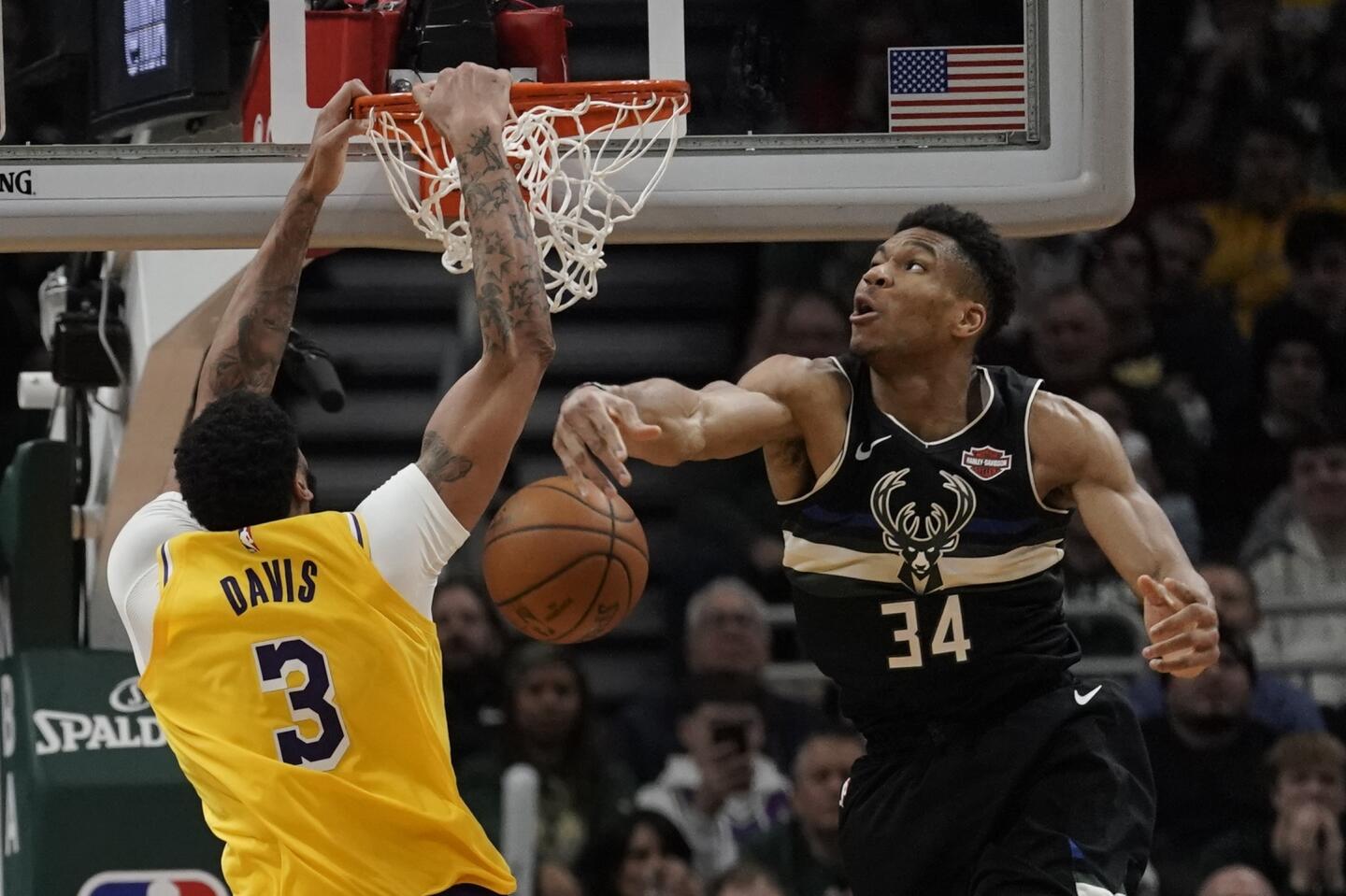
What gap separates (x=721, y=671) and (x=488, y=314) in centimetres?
397

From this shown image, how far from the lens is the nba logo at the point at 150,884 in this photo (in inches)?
220

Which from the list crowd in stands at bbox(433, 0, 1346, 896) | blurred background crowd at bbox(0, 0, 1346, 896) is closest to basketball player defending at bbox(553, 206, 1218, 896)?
crowd in stands at bbox(433, 0, 1346, 896)

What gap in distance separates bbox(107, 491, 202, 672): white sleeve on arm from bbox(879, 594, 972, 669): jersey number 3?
1.31 meters

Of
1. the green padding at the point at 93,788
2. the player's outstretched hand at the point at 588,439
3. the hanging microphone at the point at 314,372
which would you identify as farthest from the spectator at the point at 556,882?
the player's outstretched hand at the point at 588,439

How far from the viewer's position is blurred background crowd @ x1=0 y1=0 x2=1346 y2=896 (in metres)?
7.20

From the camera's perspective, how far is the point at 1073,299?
26.6 ft

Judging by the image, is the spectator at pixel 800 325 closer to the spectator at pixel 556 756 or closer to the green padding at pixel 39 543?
the spectator at pixel 556 756

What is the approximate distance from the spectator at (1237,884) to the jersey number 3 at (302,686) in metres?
4.23

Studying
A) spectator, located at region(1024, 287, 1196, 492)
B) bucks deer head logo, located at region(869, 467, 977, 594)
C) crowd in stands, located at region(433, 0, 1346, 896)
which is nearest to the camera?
bucks deer head logo, located at region(869, 467, 977, 594)

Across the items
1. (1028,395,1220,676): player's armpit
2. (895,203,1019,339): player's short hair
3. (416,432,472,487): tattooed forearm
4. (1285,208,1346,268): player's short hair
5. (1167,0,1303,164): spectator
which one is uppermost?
(1167,0,1303,164): spectator

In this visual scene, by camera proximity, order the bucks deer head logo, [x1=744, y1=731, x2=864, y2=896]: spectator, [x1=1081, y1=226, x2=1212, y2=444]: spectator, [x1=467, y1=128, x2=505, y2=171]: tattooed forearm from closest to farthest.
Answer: [x1=467, y1=128, x2=505, y2=171]: tattooed forearm, the bucks deer head logo, [x1=744, y1=731, x2=864, y2=896]: spectator, [x1=1081, y1=226, x2=1212, y2=444]: spectator

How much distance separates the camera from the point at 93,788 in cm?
561

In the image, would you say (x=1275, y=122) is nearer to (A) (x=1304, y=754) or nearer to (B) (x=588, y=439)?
(A) (x=1304, y=754)

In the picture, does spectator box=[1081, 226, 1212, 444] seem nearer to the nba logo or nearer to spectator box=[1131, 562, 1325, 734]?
spectator box=[1131, 562, 1325, 734]
